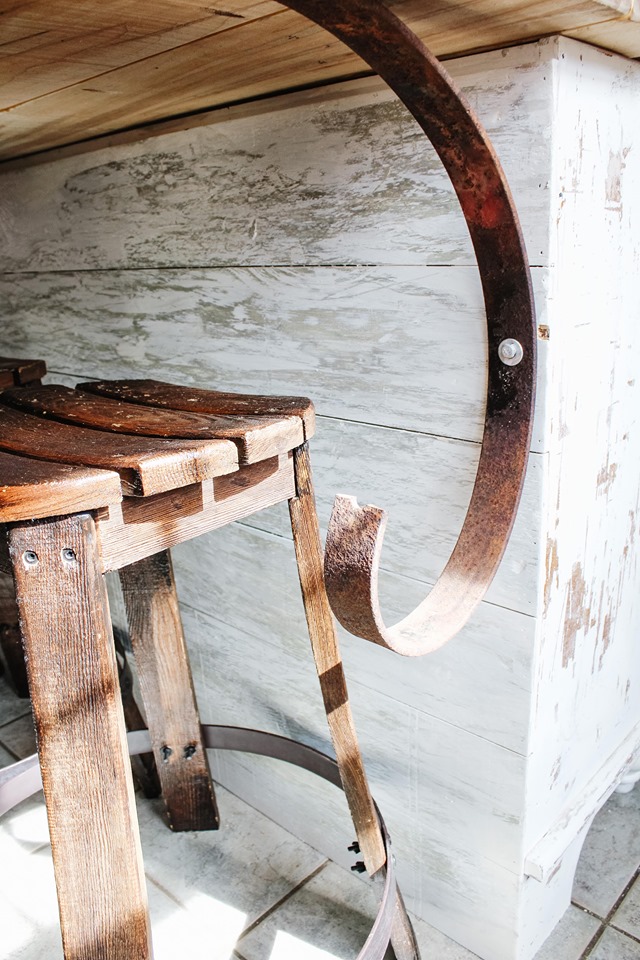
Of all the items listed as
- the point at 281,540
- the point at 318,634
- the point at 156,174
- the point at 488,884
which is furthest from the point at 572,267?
the point at 488,884

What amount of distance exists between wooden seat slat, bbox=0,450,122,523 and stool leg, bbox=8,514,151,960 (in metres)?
0.03

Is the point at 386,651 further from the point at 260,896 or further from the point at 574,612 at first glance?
the point at 260,896

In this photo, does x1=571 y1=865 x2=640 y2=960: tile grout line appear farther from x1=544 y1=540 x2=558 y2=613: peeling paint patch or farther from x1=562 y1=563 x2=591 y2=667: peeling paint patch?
x1=544 y1=540 x2=558 y2=613: peeling paint patch

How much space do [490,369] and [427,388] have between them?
12cm

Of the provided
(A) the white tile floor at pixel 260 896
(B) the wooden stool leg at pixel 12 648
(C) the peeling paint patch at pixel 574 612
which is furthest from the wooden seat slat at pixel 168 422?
(B) the wooden stool leg at pixel 12 648

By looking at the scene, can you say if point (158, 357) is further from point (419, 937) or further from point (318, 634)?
point (419, 937)

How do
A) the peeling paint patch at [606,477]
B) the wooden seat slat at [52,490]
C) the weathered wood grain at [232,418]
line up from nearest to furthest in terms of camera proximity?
the wooden seat slat at [52,490] → the weathered wood grain at [232,418] → the peeling paint patch at [606,477]

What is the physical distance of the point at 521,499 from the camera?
3.25 feet

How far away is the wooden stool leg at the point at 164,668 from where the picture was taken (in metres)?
1.28

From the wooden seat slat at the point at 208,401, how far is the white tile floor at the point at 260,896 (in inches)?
36.9

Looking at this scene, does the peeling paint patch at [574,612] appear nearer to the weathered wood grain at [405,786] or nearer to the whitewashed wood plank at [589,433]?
the whitewashed wood plank at [589,433]

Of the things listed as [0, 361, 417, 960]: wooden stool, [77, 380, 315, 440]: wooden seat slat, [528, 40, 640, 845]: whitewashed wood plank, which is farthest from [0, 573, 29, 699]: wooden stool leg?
[528, 40, 640, 845]: whitewashed wood plank

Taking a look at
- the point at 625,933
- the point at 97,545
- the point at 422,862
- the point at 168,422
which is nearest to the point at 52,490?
the point at 97,545

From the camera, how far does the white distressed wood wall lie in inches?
37.8
